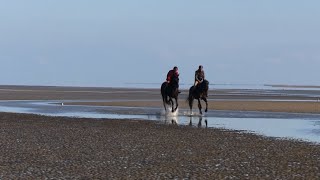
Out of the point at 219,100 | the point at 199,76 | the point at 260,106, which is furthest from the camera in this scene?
the point at 219,100

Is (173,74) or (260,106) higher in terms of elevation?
(173,74)

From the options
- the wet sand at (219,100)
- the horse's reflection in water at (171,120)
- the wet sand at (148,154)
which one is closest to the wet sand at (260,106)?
the wet sand at (219,100)

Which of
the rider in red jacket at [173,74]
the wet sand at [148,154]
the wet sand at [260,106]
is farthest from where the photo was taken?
the wet sand at [260,106]

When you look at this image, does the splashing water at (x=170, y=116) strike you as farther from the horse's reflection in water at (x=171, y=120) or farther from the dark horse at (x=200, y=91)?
the dark horse at (x=200, y=91)

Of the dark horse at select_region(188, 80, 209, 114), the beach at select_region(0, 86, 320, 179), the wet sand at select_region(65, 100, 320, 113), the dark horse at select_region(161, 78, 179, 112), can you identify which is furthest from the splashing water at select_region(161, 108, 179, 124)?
the wet sand at select_region(65, 100, 320, 113)

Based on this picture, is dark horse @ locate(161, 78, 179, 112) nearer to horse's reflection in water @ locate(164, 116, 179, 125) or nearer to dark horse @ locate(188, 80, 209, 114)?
dark horse @ locate(188, 80, 209, 114)

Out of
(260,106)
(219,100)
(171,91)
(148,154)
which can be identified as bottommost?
(148,154)

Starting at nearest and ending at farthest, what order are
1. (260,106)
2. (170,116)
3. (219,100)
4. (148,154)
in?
(148,154), (170,116), (260,106), (219,100)

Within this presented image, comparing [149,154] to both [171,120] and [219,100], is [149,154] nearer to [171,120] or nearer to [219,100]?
[171,120]

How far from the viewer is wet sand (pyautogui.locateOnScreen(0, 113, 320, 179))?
1145 cm

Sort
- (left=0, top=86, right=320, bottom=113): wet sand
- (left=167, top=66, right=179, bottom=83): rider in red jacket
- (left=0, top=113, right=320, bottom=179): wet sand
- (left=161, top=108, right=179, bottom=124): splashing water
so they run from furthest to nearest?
(left=0, top=86, right=320, bottom=113): wet sand, (left=167, top=66, right=179, bottom=83): rider in red jacket, (left=161, top=108, right=179, bottom=124): splashing water, (left=0, top=113, right=320, bottom=179): wet sand

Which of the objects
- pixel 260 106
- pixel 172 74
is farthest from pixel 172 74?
pixel 260 106

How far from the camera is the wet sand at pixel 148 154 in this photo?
11445mm

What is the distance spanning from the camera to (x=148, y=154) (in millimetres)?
14211
